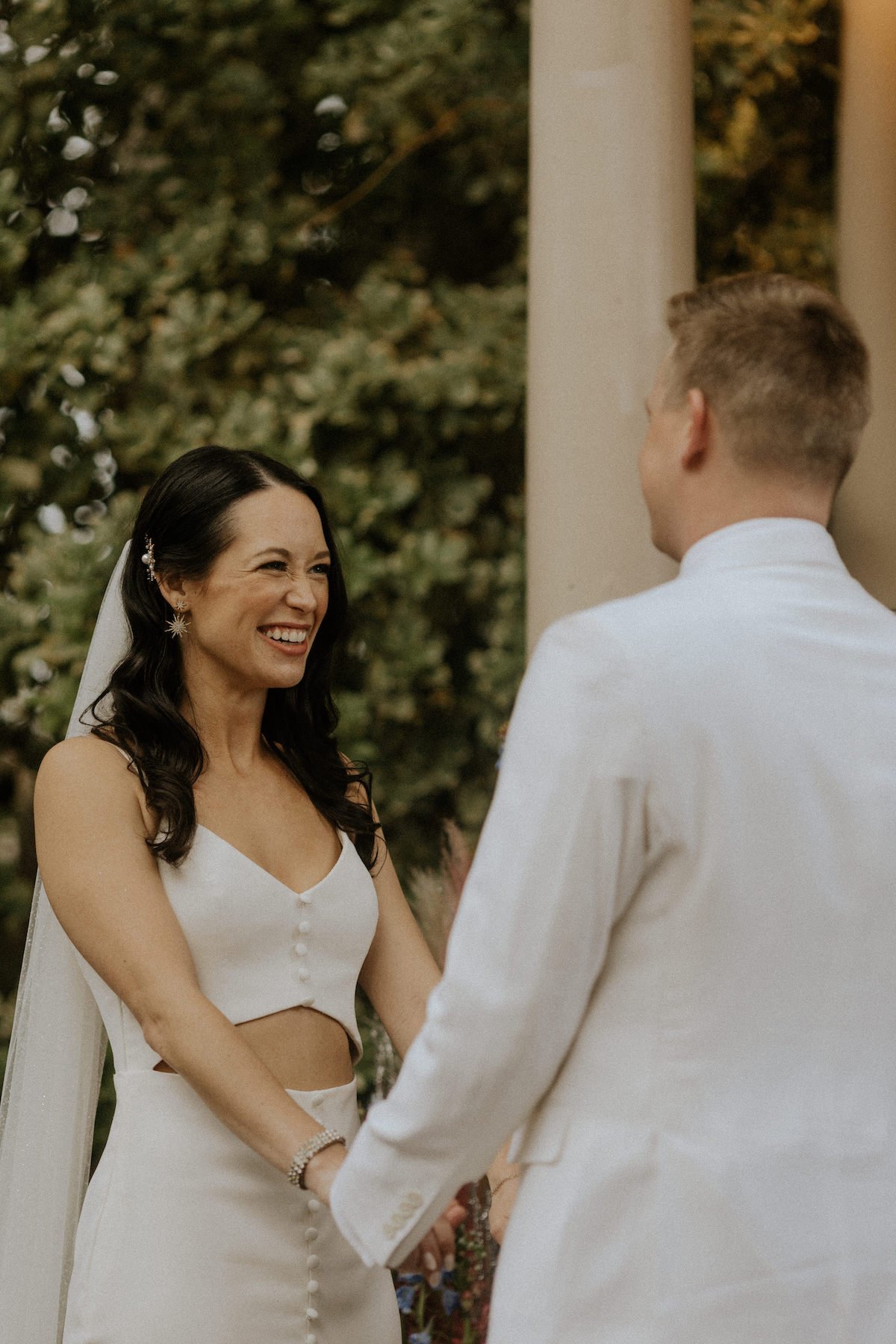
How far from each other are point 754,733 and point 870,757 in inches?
6.0

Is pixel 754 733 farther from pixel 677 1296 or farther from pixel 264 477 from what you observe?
pixel 264 477

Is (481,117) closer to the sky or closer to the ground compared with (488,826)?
closer to the sky

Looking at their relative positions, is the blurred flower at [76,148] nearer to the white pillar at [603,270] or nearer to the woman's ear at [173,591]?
the white pillar at [603,270]

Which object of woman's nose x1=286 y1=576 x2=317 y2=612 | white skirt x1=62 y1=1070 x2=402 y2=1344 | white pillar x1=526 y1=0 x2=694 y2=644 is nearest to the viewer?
white skirt x1=62 y1=1070 x2=402 y2=1344

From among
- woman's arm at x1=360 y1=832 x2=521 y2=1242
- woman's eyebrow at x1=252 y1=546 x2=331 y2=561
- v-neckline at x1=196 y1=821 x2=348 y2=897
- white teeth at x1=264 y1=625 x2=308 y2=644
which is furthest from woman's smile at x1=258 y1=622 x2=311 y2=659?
woman's arm at x1=360 y1=832 x2=521 y2=1242

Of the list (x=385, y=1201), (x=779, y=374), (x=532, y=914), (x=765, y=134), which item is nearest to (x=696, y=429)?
(x=779, y=374)

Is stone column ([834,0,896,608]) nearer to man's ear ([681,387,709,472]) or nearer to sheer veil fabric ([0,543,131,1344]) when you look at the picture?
sheer veil fabric ([0,543,131,1344])

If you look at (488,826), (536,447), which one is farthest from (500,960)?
(536,447)

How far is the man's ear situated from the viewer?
70.8 inches

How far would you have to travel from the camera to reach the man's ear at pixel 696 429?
1798 mm

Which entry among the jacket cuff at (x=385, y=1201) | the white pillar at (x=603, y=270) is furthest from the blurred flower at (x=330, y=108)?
the jacket cuff at (x=385, y=1201)

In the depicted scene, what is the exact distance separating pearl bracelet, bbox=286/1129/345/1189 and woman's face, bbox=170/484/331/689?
85 cm

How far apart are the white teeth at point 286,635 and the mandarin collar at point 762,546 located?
111 cm

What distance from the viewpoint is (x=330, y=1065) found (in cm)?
264
